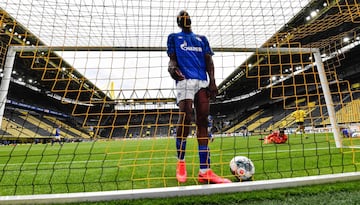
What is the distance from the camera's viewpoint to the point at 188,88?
244cm

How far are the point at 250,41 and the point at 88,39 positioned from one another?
9.57ft

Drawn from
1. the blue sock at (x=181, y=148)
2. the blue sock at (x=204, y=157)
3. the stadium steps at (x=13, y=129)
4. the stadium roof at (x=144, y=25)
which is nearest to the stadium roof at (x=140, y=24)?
the stadium roof at (x=144, y=25)

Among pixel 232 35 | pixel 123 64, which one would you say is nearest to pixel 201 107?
pixel 123 64

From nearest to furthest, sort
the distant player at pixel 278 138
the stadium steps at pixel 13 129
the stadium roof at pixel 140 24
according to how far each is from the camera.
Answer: the stadium roof at pixel 140 24
the distant player at pixel 278 138
the stadium steps at pixel 13 129

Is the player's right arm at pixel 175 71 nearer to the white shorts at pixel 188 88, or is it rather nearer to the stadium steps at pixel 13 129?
the white shorts at pixel 188 88

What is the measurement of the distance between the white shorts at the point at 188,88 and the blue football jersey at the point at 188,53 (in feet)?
0.17

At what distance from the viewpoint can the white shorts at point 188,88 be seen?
2439 millimetres

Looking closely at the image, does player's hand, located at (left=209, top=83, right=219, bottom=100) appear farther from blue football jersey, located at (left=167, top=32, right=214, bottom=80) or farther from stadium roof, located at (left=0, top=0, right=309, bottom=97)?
Answer: stadium roof, located at (left=0, top=0, right=309, bottom=97)

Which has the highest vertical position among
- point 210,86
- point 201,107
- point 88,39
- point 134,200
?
point 88,39

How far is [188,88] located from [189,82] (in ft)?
0.21

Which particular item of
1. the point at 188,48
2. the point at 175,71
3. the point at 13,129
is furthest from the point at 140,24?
the point at 13,129

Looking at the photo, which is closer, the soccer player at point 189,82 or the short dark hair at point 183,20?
the soccer player at point 189,82

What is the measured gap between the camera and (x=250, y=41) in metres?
4.39

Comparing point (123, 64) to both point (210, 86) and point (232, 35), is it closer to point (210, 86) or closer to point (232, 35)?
point (210, 86)
